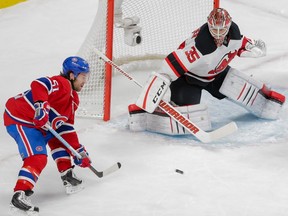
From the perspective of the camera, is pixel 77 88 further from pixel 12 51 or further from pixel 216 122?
pixel 12 51

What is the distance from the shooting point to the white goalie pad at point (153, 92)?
3.79m

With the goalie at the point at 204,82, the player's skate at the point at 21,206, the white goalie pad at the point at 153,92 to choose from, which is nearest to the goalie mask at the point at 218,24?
the goalie at the point at 204,82

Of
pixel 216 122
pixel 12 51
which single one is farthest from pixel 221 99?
pixel 12 51

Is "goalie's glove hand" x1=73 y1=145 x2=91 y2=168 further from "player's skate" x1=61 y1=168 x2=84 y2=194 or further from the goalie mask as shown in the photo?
the goalie mask

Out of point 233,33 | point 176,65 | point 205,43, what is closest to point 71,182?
point 176,65

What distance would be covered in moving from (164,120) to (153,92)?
15 centimetres

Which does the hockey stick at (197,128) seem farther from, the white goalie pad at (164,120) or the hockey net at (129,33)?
the hockey net at (129,33)

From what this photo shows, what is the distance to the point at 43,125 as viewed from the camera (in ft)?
10.0

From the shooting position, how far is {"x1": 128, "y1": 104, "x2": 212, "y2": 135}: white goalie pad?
12.6ft

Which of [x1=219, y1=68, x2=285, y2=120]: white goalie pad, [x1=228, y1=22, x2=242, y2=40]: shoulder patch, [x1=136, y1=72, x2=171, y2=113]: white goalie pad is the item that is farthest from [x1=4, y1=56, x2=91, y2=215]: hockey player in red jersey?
[x1=219, y1=68, x2=285, y2=120]: white goalie pad

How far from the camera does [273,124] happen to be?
4012 mm

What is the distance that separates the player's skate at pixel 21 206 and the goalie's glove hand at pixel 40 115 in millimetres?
255

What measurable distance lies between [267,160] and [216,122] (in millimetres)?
559

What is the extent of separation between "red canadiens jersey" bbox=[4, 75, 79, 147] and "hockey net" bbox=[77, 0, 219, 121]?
0.77 m
